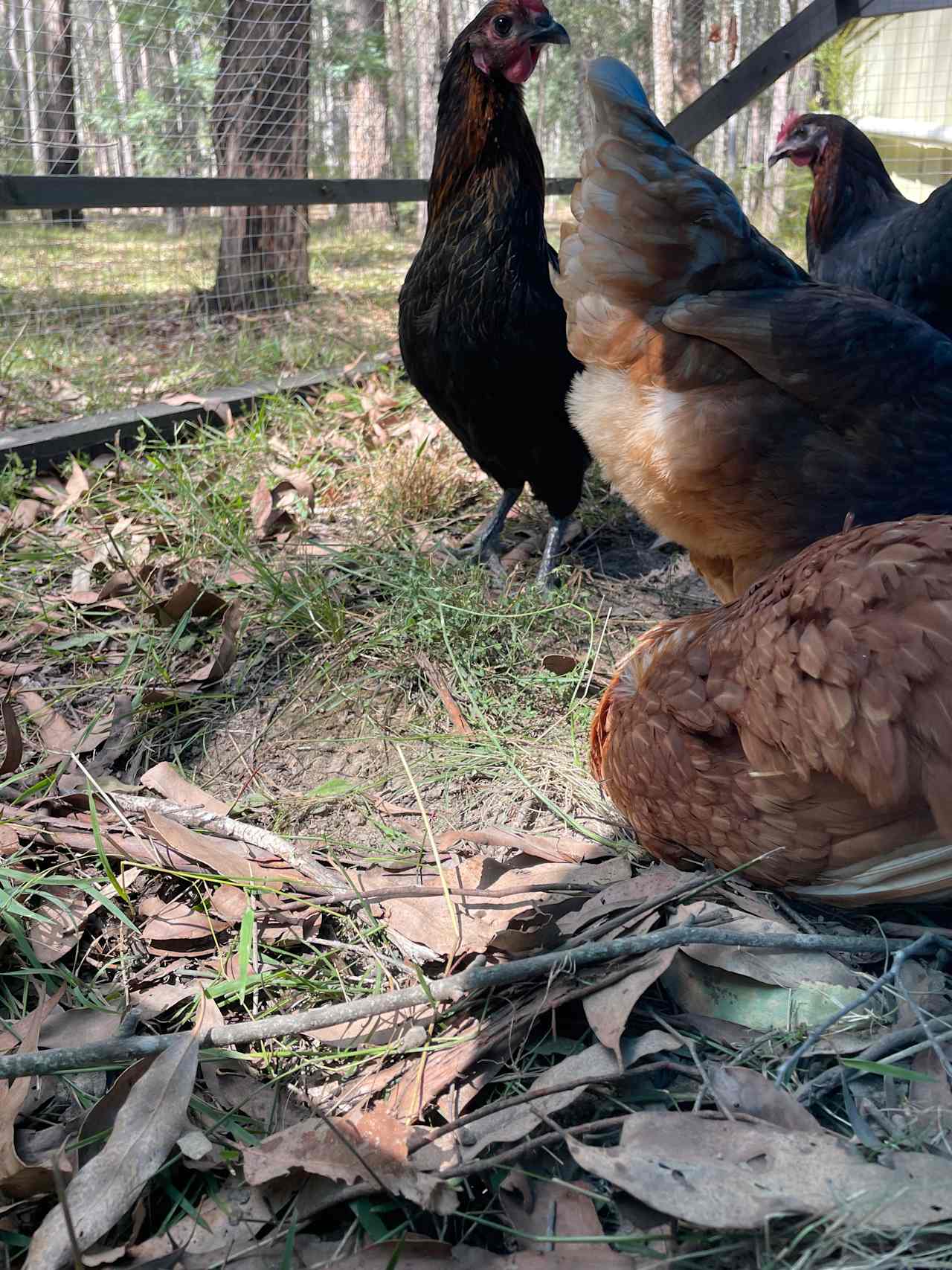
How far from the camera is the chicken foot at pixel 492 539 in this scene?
3104 millimetres

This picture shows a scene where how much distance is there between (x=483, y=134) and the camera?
284 centimetres

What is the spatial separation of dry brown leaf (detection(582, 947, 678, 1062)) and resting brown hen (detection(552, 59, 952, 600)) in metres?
1.17

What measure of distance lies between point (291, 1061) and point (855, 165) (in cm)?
453

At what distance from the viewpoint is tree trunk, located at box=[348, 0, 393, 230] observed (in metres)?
6.28

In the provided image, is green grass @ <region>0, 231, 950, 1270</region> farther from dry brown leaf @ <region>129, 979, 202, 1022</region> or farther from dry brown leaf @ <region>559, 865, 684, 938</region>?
dry brown leaf @ <region>559, 865, 684, 938</region>

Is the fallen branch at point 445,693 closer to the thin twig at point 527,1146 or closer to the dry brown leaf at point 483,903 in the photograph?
the dry brown leaf at point 483,903

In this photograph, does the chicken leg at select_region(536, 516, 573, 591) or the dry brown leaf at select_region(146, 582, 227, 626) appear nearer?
the dry brown leaf at select_region(146, 582, 227, 626)

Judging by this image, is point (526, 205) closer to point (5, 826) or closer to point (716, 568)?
point (716, 568)

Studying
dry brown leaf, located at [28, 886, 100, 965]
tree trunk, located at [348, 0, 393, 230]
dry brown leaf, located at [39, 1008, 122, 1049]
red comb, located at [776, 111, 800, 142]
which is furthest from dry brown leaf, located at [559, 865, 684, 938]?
tree trunk, located at [348, 0, 393, 230]

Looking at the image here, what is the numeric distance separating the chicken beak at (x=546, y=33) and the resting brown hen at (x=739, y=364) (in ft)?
2.09

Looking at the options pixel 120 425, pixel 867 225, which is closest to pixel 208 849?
pixel 120 425

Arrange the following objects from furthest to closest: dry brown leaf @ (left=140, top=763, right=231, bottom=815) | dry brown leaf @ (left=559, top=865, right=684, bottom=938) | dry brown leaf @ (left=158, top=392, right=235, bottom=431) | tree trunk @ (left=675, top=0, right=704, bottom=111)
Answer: tree trunk @ (left=675, top=0, right=704, bottom=111)
dry brown leaf @ (left=158, top=392, right=235, bottom=431)
dry brown leaf @ (left=140, top=763, right=231, bottom=815)
dry brown leaf @ (left=559, top=865, right=684, bottom=938)

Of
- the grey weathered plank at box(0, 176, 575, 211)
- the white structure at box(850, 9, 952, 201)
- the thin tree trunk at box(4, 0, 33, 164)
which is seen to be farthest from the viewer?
the white structure at box(850, 9, 952, 201)

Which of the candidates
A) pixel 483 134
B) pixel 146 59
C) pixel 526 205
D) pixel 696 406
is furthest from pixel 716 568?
pixel 146 59
